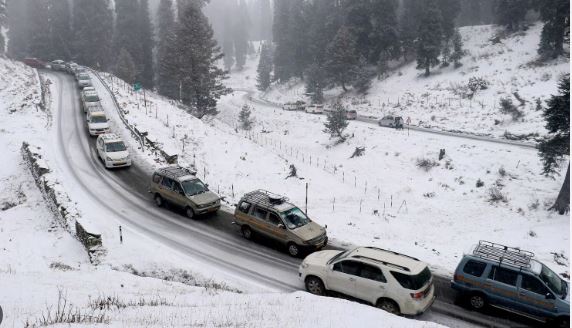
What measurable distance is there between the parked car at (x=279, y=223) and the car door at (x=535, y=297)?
7.43 meters

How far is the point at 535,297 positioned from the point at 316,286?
686 centimetres

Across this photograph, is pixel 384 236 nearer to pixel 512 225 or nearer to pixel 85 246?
pixel 512 225

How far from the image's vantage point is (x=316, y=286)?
14.4 m

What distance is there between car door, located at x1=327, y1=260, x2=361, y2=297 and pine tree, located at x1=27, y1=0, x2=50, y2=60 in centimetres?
8898

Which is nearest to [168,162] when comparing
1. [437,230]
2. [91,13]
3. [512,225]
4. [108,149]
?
[108,149]

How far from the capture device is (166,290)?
45.5ft

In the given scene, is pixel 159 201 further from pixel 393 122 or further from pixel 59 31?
pixel 59 31

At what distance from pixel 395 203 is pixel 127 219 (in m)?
18.6

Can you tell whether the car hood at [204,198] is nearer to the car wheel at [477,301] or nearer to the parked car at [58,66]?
the car wheel at [477,301]

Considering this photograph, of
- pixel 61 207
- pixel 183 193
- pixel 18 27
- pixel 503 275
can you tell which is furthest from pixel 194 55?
pixel 18 27

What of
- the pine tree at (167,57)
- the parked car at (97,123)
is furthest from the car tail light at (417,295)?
the pine tree at (167,57)

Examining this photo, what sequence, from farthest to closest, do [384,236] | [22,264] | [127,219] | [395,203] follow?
[395,203], [384,236], [127,219], [22,264]

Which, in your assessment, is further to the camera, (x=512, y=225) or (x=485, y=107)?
(x=485, y=107)

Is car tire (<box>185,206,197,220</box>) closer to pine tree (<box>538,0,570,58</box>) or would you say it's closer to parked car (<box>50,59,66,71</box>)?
pine tree (<box>538,0,570,58</box>)
